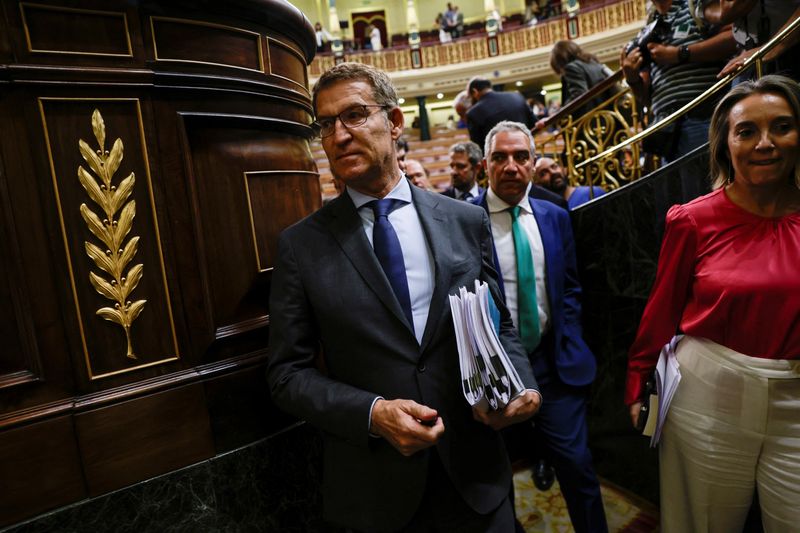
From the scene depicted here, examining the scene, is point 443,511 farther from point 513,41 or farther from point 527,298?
point 513,41

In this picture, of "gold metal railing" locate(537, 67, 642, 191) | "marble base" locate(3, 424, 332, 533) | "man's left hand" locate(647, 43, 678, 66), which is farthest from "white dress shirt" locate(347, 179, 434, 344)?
"gold metal railing" locate(537, 67, 642, 191)

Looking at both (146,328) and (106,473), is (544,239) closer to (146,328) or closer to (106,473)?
(146,328)

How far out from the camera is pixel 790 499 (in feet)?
3.67

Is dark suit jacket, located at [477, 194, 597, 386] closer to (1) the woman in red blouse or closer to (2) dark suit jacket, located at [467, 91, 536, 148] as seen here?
(1) the woman in red blouse

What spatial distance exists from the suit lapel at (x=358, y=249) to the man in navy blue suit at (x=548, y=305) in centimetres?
84

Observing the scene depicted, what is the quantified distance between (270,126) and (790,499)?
5.37 feet

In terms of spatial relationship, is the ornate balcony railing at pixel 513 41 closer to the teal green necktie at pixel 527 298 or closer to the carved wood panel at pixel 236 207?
the teal green necktie at pixel 527 298

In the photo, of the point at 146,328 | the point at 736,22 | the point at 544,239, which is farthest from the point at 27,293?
the point at 736,22

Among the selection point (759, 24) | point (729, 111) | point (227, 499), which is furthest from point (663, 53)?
point (227, 499)

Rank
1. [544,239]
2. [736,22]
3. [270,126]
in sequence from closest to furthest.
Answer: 1. [270,126]
2. [736,22]
3. [544,239]

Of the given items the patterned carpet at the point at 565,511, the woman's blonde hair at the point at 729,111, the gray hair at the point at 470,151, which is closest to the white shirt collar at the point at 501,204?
the woman's blonde hair at the point at 729,111

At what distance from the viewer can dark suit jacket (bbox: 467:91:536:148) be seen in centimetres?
343

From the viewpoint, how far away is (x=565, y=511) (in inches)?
85.9

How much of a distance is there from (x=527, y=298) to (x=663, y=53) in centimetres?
132
